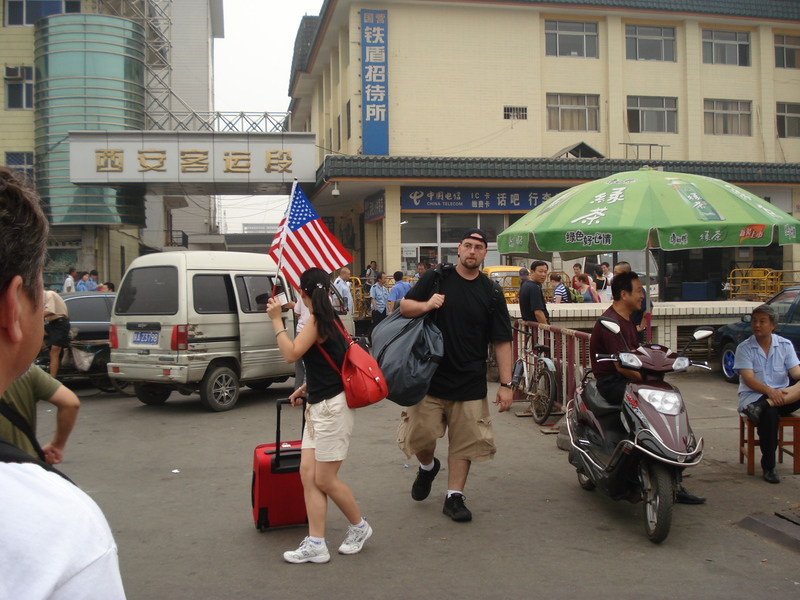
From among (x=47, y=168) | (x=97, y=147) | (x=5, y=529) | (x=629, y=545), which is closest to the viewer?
(x=5, y=529)

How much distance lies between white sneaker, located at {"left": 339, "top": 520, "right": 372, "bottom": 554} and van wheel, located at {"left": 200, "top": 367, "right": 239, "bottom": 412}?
5448mm

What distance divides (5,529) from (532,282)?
9.07m

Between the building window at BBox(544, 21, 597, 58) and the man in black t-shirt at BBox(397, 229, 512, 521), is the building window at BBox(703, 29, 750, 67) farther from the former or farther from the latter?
the man in black t-shirt at BBox(397, 229, 512, 521)

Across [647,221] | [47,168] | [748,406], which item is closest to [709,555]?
[748,406]

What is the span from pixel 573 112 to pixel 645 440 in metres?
20.8

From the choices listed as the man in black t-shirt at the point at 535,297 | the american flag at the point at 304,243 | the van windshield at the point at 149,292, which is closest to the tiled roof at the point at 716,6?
the man in black t-shirt at the point at 535,297

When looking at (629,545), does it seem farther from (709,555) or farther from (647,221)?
(647,221)

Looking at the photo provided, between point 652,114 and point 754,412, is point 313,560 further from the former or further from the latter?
point 652,114

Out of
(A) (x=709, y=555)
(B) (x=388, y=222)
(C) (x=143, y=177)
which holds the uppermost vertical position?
(C) (x=143, y=177)

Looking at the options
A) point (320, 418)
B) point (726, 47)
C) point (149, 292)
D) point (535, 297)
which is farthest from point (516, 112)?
point (320, 418)

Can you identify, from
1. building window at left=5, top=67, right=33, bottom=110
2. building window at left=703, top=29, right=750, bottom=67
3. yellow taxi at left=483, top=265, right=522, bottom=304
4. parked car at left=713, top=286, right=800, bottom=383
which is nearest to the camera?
parked car at left=713, top=286, right=800, bottom=383

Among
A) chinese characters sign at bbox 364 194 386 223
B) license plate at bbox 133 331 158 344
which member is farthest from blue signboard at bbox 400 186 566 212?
license plate at bbox 133 331 158 344

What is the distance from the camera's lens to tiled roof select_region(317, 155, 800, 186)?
19672 millimetres

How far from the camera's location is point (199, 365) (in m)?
9.38
